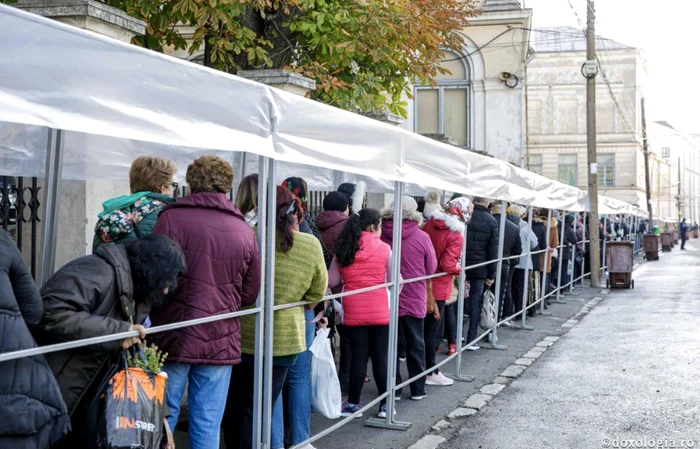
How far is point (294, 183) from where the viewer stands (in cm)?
688

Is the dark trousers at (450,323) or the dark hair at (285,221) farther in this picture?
the dark trousers at (450,323)

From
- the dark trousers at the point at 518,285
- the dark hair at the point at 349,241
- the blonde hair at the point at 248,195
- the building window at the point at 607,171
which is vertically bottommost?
the dark trousers at the point at 518,285

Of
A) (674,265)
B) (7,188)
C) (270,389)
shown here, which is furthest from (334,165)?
(674,265)

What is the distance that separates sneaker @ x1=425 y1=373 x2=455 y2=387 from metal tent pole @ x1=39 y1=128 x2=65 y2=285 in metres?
4.81

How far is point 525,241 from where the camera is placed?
551 inches

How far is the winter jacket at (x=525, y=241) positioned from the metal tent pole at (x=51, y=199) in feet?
29.7

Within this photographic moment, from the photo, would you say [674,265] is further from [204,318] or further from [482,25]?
[204,318]

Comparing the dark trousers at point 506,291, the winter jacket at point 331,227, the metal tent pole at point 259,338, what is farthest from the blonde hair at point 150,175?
the dark trousers at point 506,291

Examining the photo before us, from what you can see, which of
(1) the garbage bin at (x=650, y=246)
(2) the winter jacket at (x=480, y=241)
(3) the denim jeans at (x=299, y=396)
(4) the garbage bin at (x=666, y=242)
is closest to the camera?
(3) the denim jeans at (x=299, y=396)

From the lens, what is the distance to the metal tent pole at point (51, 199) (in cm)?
506

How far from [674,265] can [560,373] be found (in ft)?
83.2

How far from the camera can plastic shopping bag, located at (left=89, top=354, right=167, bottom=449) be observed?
3.68 m

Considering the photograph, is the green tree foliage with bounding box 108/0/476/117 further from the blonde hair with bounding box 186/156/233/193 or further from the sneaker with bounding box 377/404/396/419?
the blonde hair with bounding box 186/156/233/193

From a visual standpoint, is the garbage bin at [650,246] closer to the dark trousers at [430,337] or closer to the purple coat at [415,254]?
the dark trousers at [430,337]
